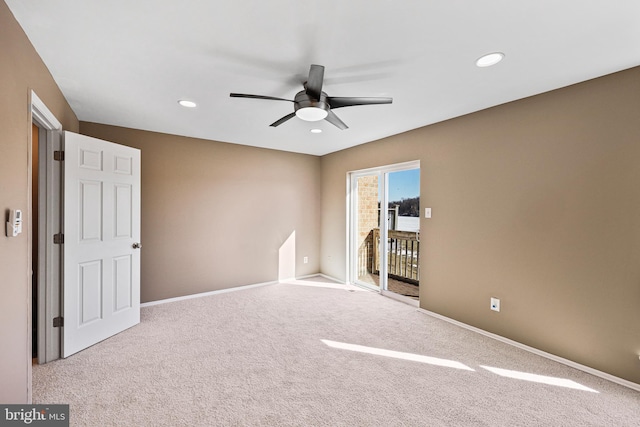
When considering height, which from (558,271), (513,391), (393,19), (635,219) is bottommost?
(513,391)

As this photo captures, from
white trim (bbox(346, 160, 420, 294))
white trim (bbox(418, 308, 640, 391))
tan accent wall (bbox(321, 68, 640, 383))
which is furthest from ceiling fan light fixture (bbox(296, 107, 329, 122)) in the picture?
white trim (bbox(418, 308, 640, 391))

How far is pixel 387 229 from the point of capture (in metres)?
4.40

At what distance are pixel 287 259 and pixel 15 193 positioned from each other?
384 centimetres

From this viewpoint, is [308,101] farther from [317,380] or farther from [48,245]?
[48,245]

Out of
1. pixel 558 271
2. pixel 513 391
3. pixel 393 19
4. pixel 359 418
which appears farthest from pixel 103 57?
pixel 558 271

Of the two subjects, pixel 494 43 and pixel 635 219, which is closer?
pixel 494 43

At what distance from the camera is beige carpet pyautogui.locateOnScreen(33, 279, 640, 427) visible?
1822 mm

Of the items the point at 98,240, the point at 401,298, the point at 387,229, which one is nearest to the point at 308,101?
the point at 98,240

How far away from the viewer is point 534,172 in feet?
8.71

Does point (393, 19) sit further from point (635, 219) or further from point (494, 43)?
point (635, 219)

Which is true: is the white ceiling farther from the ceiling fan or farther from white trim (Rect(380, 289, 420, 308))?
white trim (Rect(380, 289, 420, 308))

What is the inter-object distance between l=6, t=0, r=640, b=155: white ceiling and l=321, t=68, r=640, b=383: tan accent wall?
289 millimetres

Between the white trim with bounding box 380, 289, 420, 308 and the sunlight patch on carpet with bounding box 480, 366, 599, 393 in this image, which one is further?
the white trim with bounding box 380, 289, 420, 308

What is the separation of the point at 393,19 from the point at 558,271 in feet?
8.39
